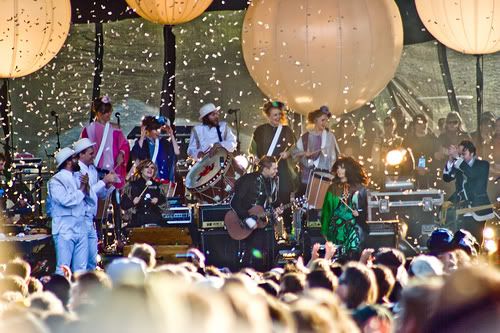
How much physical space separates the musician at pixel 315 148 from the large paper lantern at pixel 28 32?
2.87 meters

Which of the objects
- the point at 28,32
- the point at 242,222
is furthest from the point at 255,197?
the point at 28,32

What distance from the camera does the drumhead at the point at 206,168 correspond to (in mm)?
13859

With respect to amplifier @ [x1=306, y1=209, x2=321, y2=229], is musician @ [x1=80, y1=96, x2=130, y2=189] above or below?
above

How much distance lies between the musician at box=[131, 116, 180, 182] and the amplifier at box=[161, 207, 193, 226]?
0.81 metres

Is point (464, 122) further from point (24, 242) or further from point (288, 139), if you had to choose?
point (24, 242)

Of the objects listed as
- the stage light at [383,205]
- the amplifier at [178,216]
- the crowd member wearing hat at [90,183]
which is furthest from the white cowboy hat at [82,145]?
the stage light at [383,205]

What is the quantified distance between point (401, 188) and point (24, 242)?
4.39 meters

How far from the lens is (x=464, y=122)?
17.1 metres

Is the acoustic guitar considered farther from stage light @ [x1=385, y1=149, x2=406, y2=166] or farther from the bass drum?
stage light @ [x1=385, y1=149, x2=406, y2=166]

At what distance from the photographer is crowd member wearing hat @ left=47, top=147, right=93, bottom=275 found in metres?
11.5

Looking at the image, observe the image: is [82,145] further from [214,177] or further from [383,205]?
[383,205]

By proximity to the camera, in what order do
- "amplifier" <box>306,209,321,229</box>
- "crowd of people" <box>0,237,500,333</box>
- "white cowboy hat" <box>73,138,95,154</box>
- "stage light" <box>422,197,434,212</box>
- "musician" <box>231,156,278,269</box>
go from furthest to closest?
"stage light" <box>422,197,434,212</box> → "amplifier" <box>306,209,321,229</box> → "musician" <box>231,156,278,269</box> → "white cowboy hat" <box>73,138,95,154</box> → "crowd of people" <box>0,237,500,333</box>

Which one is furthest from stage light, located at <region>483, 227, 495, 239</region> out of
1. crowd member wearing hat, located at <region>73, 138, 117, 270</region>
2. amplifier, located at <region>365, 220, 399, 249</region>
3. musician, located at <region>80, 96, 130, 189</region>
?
crowd member wearing hat, located at <region>73, 138, 117, 270</region>

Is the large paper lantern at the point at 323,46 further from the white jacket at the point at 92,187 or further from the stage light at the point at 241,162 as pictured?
the white jacket at the point at 92,187
